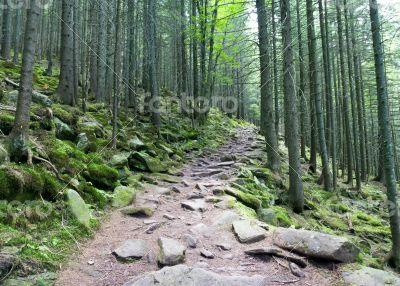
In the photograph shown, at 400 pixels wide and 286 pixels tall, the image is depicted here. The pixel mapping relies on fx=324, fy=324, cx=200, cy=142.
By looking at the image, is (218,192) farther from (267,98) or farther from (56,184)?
(267,98)

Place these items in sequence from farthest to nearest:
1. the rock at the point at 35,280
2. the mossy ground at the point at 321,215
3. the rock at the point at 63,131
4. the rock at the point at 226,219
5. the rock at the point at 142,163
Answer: the rock at the point at 142,163 < the mossy ground at the point at 321,215 < the rock at the point at 63,131 < the rock at the point at 226,219 < the rock at the point at 35,280

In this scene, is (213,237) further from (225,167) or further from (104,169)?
(225,167)

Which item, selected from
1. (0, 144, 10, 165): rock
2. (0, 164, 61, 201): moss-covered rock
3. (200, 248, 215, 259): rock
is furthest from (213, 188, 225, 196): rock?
(0, 144, 10, 165): rock

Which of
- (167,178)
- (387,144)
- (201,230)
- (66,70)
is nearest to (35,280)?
(201,230)

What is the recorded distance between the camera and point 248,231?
16.6ft

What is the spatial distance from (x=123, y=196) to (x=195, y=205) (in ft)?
4.79

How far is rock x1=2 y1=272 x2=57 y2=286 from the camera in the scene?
3.14m

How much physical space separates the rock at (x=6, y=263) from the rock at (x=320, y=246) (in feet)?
10.9

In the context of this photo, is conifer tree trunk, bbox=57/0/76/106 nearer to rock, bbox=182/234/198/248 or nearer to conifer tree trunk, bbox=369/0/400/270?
rock, bbox=182/234/198/248

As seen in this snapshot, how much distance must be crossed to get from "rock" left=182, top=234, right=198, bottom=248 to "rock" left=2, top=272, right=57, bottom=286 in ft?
6.18

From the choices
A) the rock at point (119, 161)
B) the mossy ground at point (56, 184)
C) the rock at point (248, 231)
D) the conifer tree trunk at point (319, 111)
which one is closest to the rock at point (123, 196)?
the mossy ground at point (56, 184)

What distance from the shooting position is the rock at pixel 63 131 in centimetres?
743

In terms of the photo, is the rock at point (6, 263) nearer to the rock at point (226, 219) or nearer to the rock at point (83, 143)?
the rock at point (226, 219)

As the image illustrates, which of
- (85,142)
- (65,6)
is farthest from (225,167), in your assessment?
(65,6)
